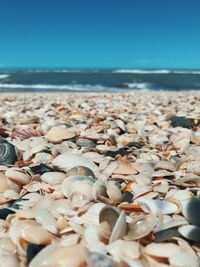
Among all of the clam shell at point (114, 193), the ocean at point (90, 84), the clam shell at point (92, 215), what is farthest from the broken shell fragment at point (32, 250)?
the ocean at point (90, 84)

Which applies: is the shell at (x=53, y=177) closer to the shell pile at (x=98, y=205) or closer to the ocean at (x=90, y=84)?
the shell pile at (x=98, y=205)

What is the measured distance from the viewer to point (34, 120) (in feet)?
13.4

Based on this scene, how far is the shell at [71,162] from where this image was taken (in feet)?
7.44

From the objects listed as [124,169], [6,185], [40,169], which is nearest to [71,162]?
[40,169]

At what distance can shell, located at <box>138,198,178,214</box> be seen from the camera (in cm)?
159

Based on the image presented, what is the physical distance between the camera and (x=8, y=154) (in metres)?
2.53

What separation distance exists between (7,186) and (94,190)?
518mm

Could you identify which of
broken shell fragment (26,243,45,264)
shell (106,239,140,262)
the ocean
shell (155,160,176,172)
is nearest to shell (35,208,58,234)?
broken shell fragment (26,243,45,264)

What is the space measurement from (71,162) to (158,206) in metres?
0.82

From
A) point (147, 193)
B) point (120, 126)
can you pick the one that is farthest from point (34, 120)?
point (147, 193)

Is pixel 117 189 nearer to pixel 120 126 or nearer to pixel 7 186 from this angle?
pixel 7 186

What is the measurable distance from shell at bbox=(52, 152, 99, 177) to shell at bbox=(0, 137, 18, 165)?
33 cm

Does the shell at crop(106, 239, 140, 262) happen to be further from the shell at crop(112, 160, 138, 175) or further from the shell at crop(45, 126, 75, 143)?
the shell at crop(45, 126, 75, 143)

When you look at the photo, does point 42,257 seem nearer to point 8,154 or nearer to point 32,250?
point 32,250
